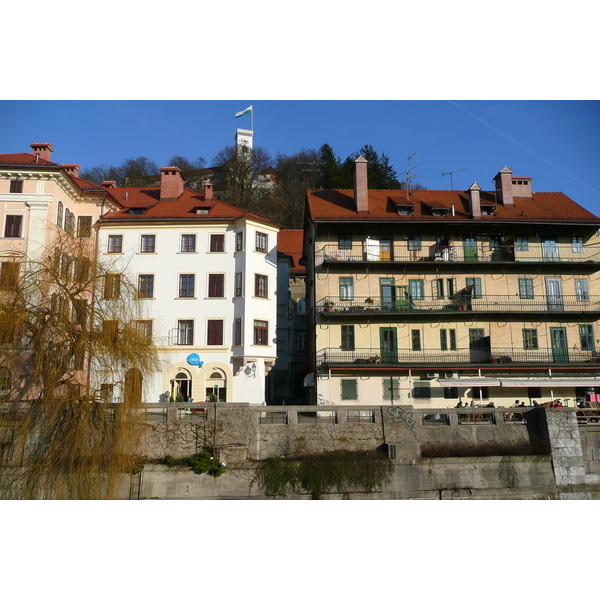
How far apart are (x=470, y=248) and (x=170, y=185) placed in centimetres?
2101

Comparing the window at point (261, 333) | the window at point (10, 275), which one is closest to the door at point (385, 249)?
the window at point (261, 333)

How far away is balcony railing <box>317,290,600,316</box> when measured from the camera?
36438mm

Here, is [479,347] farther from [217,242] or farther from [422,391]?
[217,242]

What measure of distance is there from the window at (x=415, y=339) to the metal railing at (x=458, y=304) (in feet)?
4.78

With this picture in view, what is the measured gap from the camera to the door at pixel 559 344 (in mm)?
36534

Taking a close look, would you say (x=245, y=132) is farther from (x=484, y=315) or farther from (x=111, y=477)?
(x=111, y=477)

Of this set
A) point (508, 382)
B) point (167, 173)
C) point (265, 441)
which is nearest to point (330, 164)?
point (167, 173)

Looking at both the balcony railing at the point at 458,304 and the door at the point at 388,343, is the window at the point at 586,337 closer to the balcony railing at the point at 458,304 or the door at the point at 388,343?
the balcony railing at the point at 458,304

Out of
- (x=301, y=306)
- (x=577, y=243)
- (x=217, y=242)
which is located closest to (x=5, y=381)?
(x=217, y=242)

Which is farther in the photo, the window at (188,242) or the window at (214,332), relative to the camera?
the window at (188,242)

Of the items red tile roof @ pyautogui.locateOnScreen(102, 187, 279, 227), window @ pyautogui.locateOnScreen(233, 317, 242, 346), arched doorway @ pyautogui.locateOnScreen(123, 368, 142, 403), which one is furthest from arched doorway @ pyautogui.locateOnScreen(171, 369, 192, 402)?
arched doorway @ pyautogui.locateOnScreen(123, 368, 142, 403)

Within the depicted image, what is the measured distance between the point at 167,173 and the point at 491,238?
22.8 meters

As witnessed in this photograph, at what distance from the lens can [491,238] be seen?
3844 centimetres

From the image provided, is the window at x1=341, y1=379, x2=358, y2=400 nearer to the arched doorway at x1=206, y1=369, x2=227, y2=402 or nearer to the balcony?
the balcony
